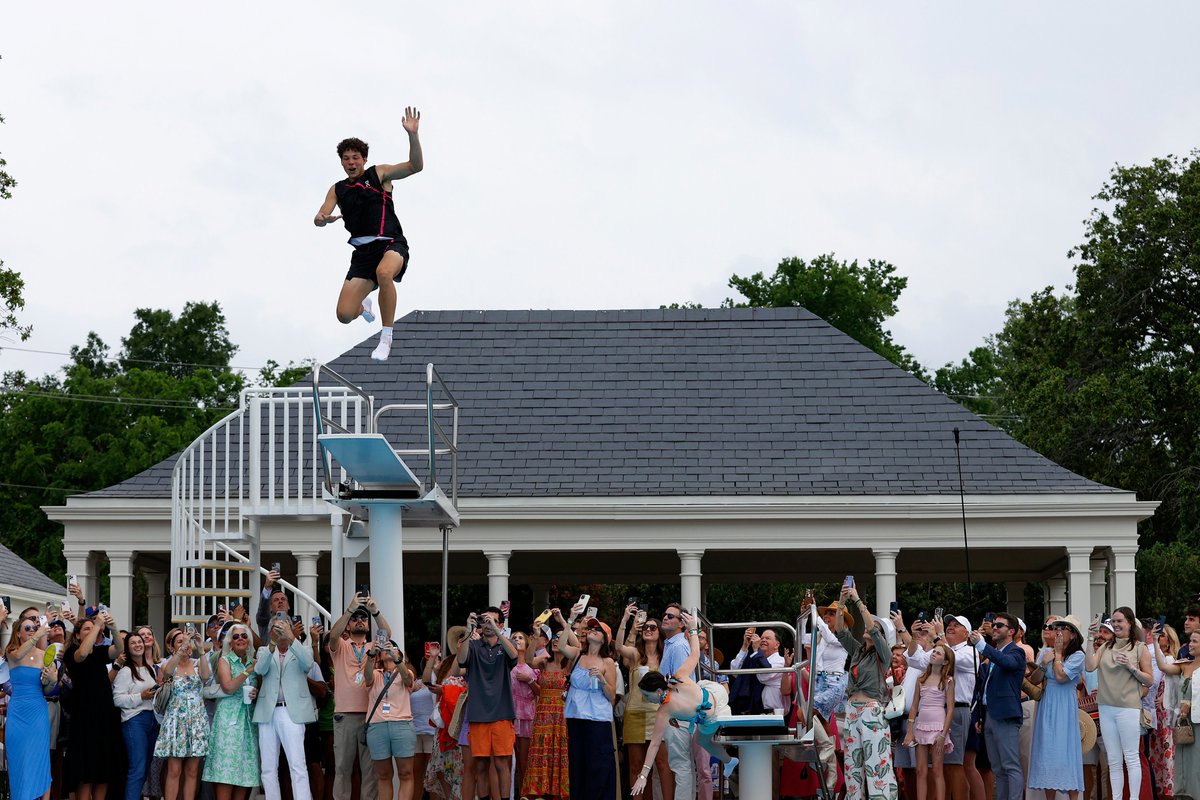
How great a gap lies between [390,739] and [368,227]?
4576 mm

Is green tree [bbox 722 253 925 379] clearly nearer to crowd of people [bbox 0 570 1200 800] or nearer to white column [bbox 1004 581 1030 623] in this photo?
white column [bbox 1004 581 1030 623]

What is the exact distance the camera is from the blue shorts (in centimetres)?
1567

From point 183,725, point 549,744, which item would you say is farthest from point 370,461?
point 549,744

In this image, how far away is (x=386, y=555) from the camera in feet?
52.9

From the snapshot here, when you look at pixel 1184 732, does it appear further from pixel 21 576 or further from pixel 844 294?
pixel 844 294

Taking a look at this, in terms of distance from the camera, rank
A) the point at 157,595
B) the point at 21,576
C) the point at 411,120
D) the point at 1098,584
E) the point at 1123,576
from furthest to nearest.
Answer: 1. the point at 21,576
2. the point at 157,595
3. the point at 1098,584
4. the point at 1123,576
5. the point at 411,120

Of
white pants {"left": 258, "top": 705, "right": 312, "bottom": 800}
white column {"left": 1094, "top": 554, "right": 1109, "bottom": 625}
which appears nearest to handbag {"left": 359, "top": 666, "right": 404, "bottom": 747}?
white pants {"left": 258, "top": 705, "right": 312, "bottom": 800}

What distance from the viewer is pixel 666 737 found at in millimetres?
16094

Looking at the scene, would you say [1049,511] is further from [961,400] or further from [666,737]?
[961,400]

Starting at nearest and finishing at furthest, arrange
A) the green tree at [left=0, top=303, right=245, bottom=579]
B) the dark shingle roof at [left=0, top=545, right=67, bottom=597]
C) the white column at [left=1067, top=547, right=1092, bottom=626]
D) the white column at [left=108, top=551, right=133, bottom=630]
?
1. the white column at [left=1067, top=547, right=1092, bottom=626]
2. the white column at [left=108, top=551, right=133, bottom=630]
3. the dark shingle roof at [left=0, top=545, right=67, bottom=597]
4. the green tree at [left=0, top=303, right=245, bottom=579]

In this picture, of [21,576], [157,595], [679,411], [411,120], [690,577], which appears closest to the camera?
[411,120]

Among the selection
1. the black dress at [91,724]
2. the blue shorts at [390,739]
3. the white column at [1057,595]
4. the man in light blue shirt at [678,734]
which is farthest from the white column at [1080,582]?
the black dress at [91,724]

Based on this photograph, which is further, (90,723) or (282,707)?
(282,707)

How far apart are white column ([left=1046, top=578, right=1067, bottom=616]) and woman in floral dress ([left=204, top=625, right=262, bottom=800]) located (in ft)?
55.3
